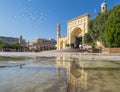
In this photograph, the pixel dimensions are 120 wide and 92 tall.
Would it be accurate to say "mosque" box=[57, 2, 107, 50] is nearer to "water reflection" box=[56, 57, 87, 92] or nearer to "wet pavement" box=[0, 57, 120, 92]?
"water reflection" box=[56, 57, 87, 92]

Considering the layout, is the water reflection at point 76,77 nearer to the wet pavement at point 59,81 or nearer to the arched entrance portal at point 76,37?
the wet pavement at point 59,81

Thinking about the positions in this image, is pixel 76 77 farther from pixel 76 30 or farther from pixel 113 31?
pixel 76 30

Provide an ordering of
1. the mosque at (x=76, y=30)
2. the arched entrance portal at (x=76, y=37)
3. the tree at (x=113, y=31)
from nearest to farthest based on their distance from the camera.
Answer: the tree at (x=113, y=31) < the mosque at (x=76, y=30) < the arched entrance portal at (x=76, y=37)

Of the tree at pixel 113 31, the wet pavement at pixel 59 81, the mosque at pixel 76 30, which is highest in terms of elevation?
the mosque at pixel 76 30

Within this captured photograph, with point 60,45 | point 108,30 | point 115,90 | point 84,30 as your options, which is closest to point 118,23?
point 108,30

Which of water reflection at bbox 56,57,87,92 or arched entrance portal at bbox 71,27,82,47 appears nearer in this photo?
water reflection at bbox 56,57,87,92

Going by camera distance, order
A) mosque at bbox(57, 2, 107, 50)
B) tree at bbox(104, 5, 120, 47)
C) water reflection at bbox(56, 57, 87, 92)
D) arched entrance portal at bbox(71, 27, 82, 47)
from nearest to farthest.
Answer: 1. water reflection at bbox(56, 57, 87, 92)
2. tree at bbox(104, 5, 120, 47)
3. mosque at bbox(57, 2, 107, 50)
4. arched entrance portal at bbox(71, 27, 82, 47)

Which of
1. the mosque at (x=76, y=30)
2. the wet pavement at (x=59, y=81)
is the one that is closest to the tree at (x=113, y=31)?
the wet pavement at (x=59, y=81)

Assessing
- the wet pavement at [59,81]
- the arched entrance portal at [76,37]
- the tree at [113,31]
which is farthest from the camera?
the arched entrance portal at [76,37]

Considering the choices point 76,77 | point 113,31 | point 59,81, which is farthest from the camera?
point 113,31

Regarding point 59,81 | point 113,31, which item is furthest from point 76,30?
point 59,81

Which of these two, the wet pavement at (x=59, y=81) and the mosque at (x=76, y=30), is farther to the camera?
the mosque at (x=76, y=30)

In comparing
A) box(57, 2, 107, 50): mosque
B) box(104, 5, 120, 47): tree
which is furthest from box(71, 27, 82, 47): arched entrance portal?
box(104, 5, 120, 47): tree

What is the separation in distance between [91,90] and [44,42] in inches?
5229
